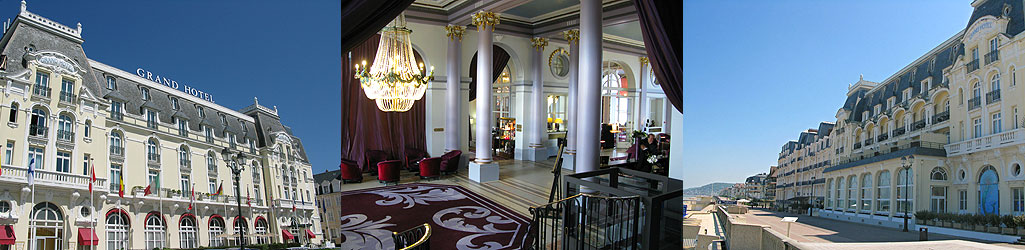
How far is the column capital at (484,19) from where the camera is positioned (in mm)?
7160

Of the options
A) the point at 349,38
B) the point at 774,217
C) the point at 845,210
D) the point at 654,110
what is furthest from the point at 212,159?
the point at 654,110

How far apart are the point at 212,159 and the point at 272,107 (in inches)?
12.2

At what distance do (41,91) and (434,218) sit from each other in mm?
3510

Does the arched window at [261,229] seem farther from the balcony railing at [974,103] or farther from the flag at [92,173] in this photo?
the balcony railing at [974,103]

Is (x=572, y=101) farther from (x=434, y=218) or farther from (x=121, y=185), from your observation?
(x=121, y=185)

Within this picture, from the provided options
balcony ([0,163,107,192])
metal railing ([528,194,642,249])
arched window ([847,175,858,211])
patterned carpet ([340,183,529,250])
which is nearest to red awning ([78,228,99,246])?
balcony ([0,163,107,192])

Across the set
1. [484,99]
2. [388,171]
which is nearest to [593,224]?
[484,99]

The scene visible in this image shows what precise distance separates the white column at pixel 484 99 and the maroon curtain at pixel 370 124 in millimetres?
1834

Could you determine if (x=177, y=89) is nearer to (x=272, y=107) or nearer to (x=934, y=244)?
(x=272, y=107)

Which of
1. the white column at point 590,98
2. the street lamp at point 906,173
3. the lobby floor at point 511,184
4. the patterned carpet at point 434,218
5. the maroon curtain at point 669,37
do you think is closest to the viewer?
the street lamp at point 906,173

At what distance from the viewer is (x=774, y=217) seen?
2291 millimetres

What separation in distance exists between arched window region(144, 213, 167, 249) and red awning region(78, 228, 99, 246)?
152 mm

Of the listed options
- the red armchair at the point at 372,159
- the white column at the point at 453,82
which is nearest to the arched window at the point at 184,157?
the white column at the point at 453,82

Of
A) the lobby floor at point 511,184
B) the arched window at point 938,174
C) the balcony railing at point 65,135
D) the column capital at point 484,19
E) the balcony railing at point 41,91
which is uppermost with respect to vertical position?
the column capital at point 484,19
